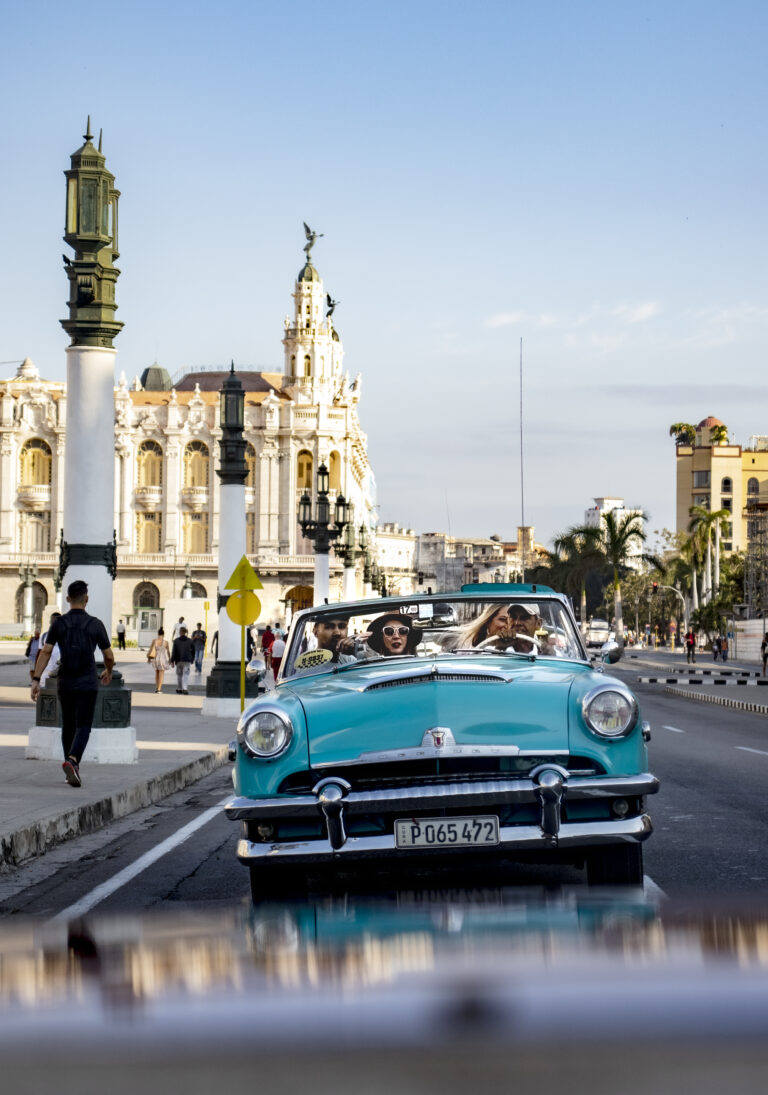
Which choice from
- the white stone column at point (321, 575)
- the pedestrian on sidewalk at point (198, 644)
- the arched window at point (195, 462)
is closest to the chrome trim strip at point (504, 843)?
the white stone column at point (321, 575)

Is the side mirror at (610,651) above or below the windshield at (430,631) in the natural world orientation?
below

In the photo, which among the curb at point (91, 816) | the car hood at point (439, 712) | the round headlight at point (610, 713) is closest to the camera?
the car hood at point (439, 712)

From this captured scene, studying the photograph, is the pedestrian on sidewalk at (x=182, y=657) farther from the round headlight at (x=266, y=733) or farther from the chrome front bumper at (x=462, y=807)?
the chrome front bumper at (x=462, y=807)

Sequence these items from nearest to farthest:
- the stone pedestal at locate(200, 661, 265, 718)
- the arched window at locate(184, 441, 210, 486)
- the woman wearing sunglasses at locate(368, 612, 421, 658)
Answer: the woman wearing sunglasses at locate(368, 612, 421, 658) → the stone pedestal at locate(200, 661, 265, 718) → the arched window at locate(184, 441, 210, 486)

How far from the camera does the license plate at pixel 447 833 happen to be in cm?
628

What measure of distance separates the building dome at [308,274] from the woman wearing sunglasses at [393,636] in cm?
11712

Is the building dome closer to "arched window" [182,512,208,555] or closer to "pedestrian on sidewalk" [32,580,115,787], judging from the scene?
"arched window" [182,512,208,555]

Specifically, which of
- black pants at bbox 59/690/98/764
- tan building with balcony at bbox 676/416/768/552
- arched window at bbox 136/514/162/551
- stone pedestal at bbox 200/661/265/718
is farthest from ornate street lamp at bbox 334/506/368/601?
tan building with balcony at bbox 676/416/768/552

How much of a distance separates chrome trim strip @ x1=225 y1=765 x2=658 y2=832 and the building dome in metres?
119

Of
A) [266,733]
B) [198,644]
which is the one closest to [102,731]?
[266,733]

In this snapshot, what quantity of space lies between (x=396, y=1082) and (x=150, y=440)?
122 m

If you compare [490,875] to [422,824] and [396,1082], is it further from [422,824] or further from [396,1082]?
[396,1082]

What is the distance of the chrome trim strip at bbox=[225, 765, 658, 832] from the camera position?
627 centimetres

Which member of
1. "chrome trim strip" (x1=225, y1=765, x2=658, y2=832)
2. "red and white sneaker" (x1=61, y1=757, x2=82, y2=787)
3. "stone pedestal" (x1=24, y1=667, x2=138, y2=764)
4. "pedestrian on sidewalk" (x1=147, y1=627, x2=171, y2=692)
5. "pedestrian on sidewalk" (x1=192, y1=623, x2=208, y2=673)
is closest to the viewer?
"chrome trim strip" (x1=225, y1=765, x2=658, y2=832)
